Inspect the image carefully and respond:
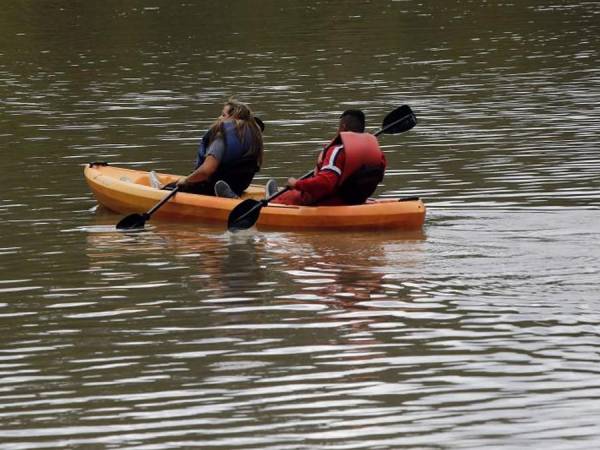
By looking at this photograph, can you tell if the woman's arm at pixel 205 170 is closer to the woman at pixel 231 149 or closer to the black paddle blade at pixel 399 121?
the woman at pixel 231 149

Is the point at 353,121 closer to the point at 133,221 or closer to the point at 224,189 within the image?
the point at 224,189

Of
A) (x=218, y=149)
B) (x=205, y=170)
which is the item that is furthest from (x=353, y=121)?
(x=205, y=170)

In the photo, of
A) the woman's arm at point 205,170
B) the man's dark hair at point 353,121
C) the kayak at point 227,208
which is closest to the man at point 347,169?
the man's dark hair at point 353,121

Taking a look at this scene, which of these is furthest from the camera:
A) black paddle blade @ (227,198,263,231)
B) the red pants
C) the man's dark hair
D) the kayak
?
the red pants

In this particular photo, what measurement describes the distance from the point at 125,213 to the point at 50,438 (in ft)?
23.1

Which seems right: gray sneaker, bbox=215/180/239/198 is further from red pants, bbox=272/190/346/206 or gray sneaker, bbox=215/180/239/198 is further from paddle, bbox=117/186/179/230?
paddle, bbox=117/186/179/230

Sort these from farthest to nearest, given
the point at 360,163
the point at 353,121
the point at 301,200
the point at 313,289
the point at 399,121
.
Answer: the point at 399,121, the point at 301,200, the point at 353,121, the point at 360,163, the point at 313,289

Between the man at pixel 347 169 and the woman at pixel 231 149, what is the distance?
2.83 ft

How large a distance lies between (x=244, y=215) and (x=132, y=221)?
1134 mm

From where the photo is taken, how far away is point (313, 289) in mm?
10617

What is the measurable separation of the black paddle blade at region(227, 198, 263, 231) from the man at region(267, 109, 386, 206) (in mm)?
429

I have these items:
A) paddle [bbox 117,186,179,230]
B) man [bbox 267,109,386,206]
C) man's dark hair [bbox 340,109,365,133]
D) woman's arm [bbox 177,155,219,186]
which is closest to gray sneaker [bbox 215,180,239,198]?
woman's arm [bbox 177,155,219,186]

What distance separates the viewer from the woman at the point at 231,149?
45.0ft

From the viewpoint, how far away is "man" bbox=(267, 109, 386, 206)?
12.7 m
